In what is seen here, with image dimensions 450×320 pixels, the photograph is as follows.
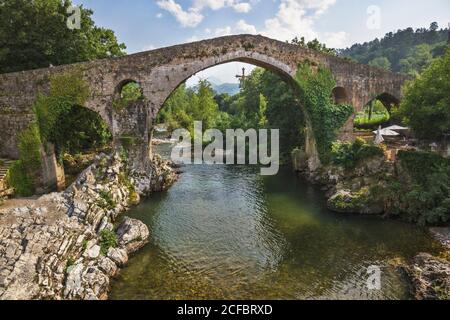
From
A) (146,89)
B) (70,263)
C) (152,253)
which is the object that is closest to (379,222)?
(152,253)

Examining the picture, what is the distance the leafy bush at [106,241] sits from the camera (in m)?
11.5

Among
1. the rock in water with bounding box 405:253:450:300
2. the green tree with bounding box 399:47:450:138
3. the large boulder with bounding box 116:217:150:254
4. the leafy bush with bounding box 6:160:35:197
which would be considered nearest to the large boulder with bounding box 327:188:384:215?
the green tree with bounding box 399:47:450:138

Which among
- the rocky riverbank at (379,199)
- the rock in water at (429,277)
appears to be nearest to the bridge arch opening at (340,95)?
the rocky riverbank at (379,199)

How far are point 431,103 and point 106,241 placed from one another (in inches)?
576

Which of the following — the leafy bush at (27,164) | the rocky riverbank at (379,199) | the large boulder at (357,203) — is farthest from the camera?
the leafy bush at (27,164)

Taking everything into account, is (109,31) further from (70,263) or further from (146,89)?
(70,263)

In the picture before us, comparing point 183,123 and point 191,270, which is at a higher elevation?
point 183,123

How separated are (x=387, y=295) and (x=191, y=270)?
19.1 feet

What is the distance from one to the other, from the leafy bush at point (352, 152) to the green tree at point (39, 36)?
1699 cm

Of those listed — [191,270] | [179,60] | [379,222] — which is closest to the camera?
[191,270]

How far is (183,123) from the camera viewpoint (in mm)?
43219

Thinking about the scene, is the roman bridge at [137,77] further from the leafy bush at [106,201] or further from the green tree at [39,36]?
the leafy bush at [106,201]

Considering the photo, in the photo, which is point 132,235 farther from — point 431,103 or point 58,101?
point 431,103
